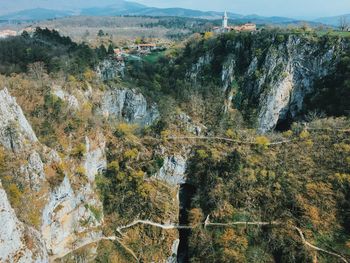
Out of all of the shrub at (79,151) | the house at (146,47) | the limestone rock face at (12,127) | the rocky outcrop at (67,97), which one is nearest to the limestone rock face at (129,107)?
the rocky outcrop at (67,97)

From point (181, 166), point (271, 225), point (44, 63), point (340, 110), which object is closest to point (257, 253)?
point (271, 225)

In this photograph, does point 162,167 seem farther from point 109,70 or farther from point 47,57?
point 47,57

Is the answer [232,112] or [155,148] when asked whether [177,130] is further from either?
[232,112]

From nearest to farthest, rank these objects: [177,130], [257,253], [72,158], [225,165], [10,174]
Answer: [10,174] → [257,253] → [72,158] → [225,165] → [177,130]

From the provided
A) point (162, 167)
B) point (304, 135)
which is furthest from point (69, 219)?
point (304, 135)

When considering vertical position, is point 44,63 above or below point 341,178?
above
